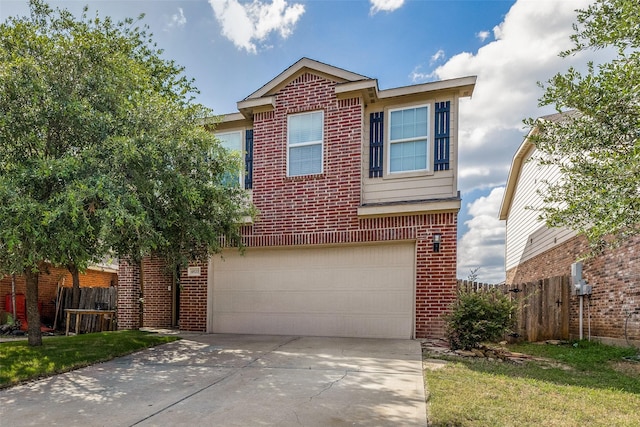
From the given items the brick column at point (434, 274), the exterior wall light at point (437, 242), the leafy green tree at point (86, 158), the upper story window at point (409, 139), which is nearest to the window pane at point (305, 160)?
the upper story window at point (409, 139)

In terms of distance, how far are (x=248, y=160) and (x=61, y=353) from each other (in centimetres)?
588

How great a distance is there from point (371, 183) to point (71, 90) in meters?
6.22

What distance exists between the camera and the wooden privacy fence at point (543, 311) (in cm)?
931

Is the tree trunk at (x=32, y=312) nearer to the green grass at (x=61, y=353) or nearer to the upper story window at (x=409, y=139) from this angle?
the green grass at (x=61, y=353)

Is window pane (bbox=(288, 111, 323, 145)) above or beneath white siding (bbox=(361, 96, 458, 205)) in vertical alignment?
above

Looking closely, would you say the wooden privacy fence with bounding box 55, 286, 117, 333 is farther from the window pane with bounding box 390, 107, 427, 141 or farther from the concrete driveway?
the window pane with bounding box 390, 107, 427, 141

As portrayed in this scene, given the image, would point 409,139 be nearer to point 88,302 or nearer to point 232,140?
point 232,140

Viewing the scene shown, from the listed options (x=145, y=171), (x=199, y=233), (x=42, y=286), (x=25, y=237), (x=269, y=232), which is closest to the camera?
(x=25, y=237)

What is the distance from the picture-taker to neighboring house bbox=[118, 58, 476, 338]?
9.07 meters

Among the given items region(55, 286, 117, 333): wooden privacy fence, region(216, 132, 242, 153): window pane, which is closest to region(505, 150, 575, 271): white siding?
region(216, 132, 242, 153): window pane

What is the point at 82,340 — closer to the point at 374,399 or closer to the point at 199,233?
the point at 199,233

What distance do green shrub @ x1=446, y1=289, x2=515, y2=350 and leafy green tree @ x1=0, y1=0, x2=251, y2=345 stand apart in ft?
16.1

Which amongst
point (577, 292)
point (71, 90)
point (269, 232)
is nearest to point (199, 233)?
point (269, 232)

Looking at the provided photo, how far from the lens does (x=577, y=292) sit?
9.42 meters
